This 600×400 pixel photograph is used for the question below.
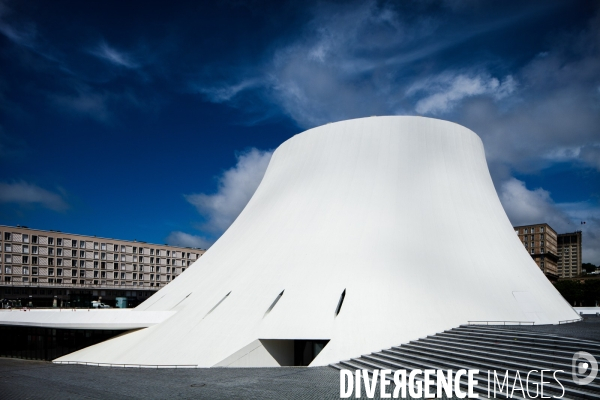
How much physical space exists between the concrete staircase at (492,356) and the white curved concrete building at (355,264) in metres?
0.90

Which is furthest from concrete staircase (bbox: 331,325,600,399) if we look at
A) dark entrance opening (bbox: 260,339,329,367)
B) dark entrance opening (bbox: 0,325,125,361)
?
dark entrance opening (bbox: 0,325,125,361)

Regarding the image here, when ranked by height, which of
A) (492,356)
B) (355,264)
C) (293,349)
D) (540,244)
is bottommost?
(293,349)

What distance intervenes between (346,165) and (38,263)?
41.4 metres

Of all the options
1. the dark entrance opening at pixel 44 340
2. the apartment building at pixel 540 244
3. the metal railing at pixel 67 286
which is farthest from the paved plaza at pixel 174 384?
the apartment building at pixel 540 244

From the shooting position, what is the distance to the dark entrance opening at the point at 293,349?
13.9 metres

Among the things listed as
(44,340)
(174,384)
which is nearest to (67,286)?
(44,340)

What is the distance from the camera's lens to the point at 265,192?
21.8 m

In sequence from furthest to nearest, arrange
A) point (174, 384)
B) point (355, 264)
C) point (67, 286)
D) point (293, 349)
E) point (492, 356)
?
point (67, 286)
point (355, 264)
point (293, 349)
point (174, 384)
point (492, 356)

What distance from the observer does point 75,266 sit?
167 ft

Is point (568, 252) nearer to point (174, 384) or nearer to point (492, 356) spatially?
point (492, 356)

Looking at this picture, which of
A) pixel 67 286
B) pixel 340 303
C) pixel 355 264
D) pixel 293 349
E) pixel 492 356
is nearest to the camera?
pixel 492 356

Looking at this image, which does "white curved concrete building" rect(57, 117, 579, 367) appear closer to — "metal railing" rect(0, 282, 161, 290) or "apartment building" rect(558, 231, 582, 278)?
"metal railing" rect(0, 282, 161, 290)

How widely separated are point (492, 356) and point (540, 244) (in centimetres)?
5709

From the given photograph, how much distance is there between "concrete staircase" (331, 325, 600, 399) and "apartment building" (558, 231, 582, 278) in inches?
4407
